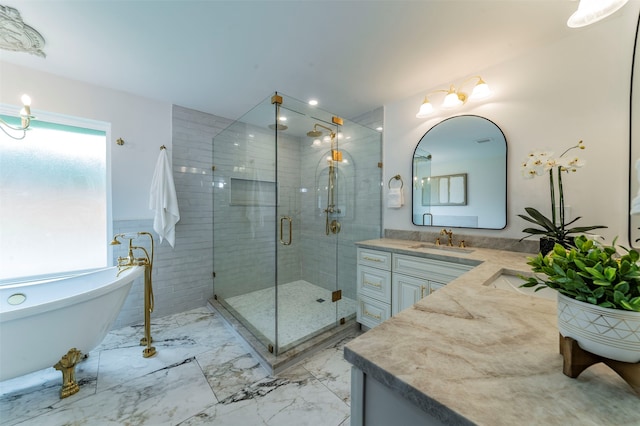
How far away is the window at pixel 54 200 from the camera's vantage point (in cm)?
215

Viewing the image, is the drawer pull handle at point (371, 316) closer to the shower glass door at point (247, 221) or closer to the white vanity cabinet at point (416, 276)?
the white vanity cabinet at point (416, 276)

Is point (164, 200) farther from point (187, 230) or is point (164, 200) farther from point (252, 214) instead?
point (252, 214)

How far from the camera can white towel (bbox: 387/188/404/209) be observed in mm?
2703

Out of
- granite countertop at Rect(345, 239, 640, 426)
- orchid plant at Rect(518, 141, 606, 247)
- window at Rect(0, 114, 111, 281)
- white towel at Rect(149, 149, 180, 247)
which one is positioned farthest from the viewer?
white towel at Rect(149, 149, 180, 247)

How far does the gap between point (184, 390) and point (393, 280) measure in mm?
1841

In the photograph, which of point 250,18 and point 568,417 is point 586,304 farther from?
point 250,18

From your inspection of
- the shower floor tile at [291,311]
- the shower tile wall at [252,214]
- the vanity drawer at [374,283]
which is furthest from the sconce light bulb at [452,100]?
the shower floor tile at [291,311]

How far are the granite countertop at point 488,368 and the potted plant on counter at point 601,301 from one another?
0.29ft

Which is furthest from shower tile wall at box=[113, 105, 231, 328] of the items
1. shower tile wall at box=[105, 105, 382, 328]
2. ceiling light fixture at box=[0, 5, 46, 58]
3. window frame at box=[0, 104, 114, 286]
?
ceiling light fixture at box=[0, 5, 46, 58]

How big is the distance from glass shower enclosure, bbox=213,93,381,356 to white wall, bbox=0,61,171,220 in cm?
71

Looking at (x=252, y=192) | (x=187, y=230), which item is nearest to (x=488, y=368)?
(x=252, y=192)

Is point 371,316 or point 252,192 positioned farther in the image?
point 252,192

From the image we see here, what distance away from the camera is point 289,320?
2.46 meters

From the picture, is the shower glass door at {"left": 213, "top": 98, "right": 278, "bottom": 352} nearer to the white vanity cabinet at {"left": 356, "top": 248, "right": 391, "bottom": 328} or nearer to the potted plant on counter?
the white vanity cabinet at {"left": 356, "top": 248, "right": 391, "bottom": 328}
